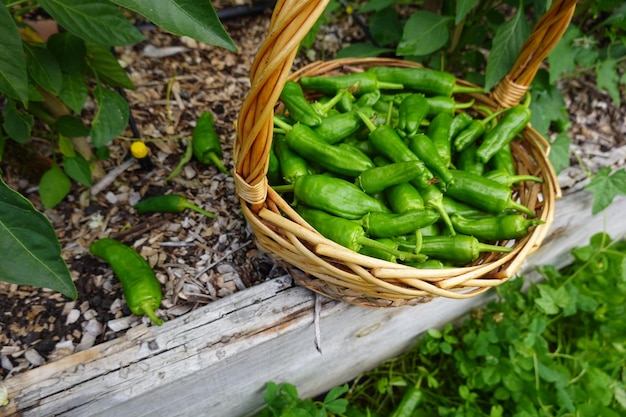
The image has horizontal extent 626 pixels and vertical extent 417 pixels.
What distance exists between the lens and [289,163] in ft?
3.92

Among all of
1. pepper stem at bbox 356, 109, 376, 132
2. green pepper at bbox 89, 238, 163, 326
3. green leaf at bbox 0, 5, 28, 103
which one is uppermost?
green leaf at bbox 0, 5, 28, 103

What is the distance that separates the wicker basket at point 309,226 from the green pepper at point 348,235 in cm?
6

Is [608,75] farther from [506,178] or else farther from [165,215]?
[165,215]

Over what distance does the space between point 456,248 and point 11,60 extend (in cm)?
101

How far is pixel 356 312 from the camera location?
4.45 ft

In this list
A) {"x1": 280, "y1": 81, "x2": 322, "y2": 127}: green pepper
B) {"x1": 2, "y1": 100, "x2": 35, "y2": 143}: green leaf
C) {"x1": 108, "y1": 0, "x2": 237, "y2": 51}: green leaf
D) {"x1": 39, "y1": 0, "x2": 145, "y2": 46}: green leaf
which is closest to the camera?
{"x1": 108, "y1": 0, "x2": 237, "y2": 51}: green leaf

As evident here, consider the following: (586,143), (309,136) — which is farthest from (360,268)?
(586,143)

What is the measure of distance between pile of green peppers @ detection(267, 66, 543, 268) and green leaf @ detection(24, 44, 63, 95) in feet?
1.80

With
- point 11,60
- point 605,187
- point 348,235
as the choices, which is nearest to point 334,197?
point 348,235

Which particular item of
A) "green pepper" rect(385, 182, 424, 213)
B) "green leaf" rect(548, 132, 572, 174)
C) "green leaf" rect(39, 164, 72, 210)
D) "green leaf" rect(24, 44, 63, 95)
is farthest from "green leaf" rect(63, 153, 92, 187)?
"green leaf" rect(548, 132, 572, 174)

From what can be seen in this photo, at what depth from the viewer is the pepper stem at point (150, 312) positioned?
1145 mm

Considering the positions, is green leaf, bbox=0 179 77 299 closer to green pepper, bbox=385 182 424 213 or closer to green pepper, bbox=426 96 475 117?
green pepper, bbox=385 182 424 213

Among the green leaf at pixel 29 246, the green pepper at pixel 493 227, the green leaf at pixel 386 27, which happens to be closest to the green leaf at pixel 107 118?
the green leaf at pixel 29 246

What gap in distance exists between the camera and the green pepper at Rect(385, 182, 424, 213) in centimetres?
114
